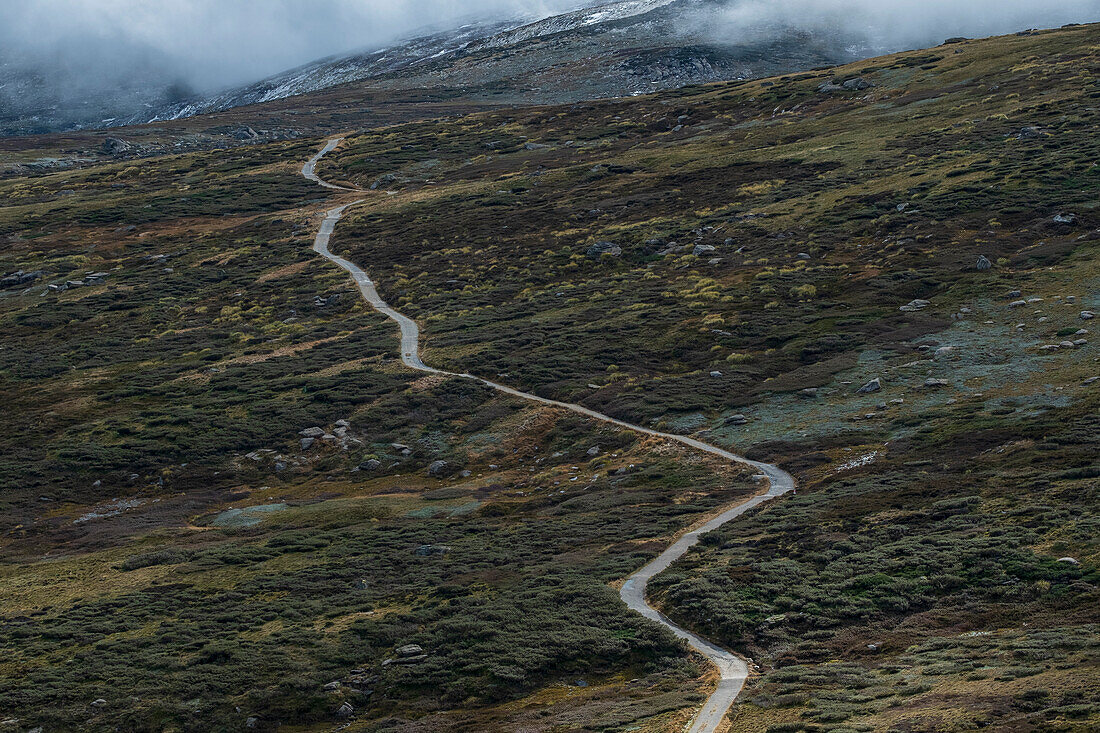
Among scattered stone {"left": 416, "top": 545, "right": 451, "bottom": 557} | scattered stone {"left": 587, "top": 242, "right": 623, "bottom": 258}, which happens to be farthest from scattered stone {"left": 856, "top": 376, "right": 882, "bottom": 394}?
scattered stone {"left": 587, "top": 242, "right": 623, "bottom": 258}

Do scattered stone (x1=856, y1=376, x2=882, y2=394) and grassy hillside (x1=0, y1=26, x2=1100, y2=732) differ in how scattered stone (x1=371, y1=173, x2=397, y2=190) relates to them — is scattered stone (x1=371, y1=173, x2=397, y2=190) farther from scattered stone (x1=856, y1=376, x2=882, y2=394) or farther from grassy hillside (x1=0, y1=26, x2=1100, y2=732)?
scattered stone (x1=856, y1=376, x2=882, y2=394)

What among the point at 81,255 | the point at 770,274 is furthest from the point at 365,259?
the point at 770,274

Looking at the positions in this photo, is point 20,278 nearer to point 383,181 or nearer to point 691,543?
point 383,181

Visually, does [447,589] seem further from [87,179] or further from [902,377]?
[87,179]

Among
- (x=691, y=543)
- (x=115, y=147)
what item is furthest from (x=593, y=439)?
(x=115, y=147)

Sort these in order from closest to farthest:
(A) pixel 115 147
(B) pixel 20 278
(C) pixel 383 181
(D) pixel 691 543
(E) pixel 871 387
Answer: (D) pixel 691 543
(E) pixel 871 387
(B) pixel 20 278
(C) pixel 383 181
(A) pixel 115 147

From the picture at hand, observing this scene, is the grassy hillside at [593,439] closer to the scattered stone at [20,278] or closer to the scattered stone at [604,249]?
the scattered stone at [604,249]
